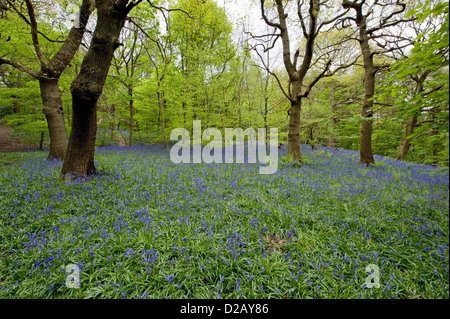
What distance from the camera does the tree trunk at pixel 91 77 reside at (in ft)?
14.3

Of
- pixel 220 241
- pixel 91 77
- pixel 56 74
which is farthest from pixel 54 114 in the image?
pixel 220 241

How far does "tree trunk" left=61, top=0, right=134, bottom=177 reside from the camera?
4.36 meters

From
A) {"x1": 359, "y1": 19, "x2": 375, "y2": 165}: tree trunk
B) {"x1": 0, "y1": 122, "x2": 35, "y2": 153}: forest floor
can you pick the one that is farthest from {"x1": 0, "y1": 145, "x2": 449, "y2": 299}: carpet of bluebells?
{"x1": 0, "y1": 122, "x2": 35, "y2": 153}: forest floor

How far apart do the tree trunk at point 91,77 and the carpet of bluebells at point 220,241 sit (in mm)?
831

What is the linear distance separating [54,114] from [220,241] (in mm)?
8939

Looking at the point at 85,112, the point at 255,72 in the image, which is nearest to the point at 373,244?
the point at 85,112

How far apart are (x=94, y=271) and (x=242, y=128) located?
13.1m

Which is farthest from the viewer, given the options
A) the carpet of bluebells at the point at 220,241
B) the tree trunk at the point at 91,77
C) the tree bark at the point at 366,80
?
the tree bark at the point at 366,80

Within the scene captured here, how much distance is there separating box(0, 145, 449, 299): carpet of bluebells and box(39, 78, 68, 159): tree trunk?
3530 millimetres

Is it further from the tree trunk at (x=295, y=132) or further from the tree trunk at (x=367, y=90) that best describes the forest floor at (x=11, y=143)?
the tree trunk at (x=367, y=90)

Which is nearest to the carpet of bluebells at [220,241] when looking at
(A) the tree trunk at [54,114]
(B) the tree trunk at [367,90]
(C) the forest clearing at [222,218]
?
(C) the forest clearing at [222,218]

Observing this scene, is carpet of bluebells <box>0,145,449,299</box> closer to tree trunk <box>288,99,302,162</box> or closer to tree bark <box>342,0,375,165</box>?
tree trunk <box>288,99,302,162</box>

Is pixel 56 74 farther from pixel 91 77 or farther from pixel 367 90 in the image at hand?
pixel 367 90

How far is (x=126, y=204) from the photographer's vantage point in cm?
384
